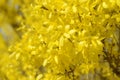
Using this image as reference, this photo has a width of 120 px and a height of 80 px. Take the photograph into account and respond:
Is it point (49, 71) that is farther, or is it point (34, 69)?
point (34, 69)

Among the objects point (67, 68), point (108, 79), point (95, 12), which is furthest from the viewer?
point (108, 79)

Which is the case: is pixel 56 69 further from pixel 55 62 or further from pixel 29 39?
pixel 29 39

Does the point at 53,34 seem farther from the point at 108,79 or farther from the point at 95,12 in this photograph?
the point at 108,79

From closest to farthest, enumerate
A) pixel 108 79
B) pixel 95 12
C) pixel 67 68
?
pixel 95 12 → pixel 67 68 → pixel 108 79

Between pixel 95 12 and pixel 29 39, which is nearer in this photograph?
pixel 95 12

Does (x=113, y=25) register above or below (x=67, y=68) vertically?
above

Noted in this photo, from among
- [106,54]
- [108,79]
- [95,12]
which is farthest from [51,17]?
[108,79]

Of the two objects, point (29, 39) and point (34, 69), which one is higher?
point (29, 39)

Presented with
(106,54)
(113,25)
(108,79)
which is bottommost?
(108,79)

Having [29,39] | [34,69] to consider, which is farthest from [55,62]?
[34,69]
